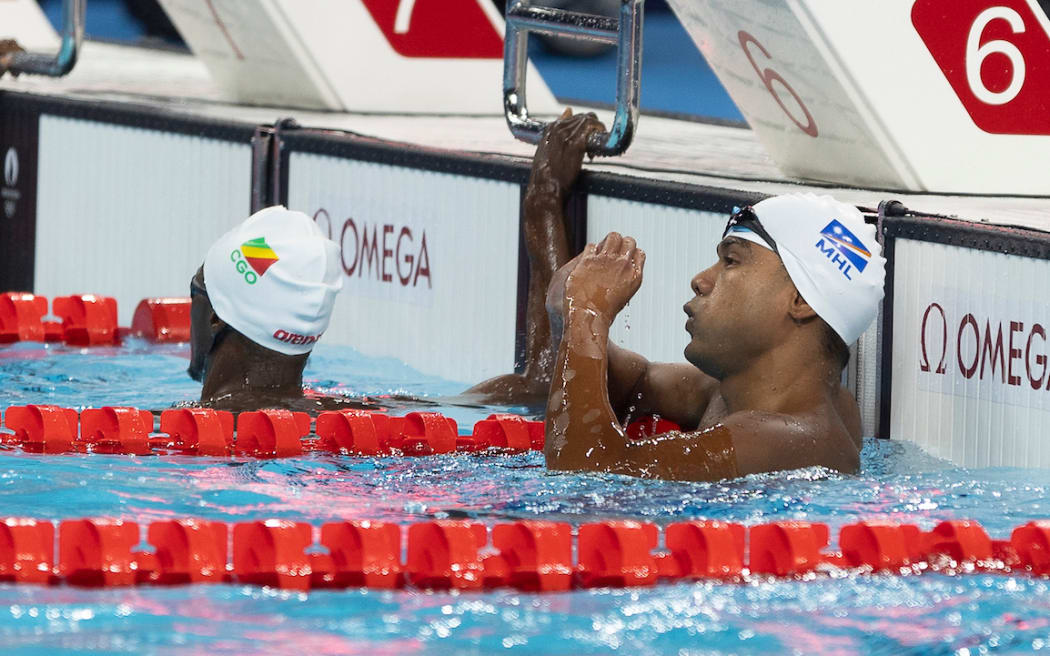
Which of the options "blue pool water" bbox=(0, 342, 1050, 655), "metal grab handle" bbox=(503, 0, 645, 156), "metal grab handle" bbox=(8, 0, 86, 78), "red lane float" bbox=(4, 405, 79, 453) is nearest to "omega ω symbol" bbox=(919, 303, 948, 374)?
"blue pool water" bbox=(0, 342, 1050, 655)

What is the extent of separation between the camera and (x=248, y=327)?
446cm

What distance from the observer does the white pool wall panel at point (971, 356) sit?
162 inches

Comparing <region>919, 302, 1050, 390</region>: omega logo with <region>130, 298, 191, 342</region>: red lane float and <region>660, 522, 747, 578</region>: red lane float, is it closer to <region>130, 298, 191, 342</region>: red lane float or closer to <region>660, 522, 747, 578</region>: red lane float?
<region>660, 522, 747, 578</region>: red lane float

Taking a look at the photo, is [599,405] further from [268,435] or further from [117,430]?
[117,430]

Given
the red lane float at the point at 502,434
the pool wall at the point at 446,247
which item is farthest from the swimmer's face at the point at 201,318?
the pool wall at the point at 446,247

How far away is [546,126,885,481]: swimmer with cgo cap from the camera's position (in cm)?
388

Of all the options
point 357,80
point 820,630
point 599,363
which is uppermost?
point 357,80

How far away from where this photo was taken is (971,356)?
4.26m

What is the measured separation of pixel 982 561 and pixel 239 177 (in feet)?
12.7

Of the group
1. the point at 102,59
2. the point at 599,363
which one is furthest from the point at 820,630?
the point at 102,59

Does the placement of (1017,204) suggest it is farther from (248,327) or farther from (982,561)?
(248,327)

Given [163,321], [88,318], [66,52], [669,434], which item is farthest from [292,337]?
[66,52]

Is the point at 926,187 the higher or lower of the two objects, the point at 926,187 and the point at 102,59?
the lower

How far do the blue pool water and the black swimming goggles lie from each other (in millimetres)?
486
